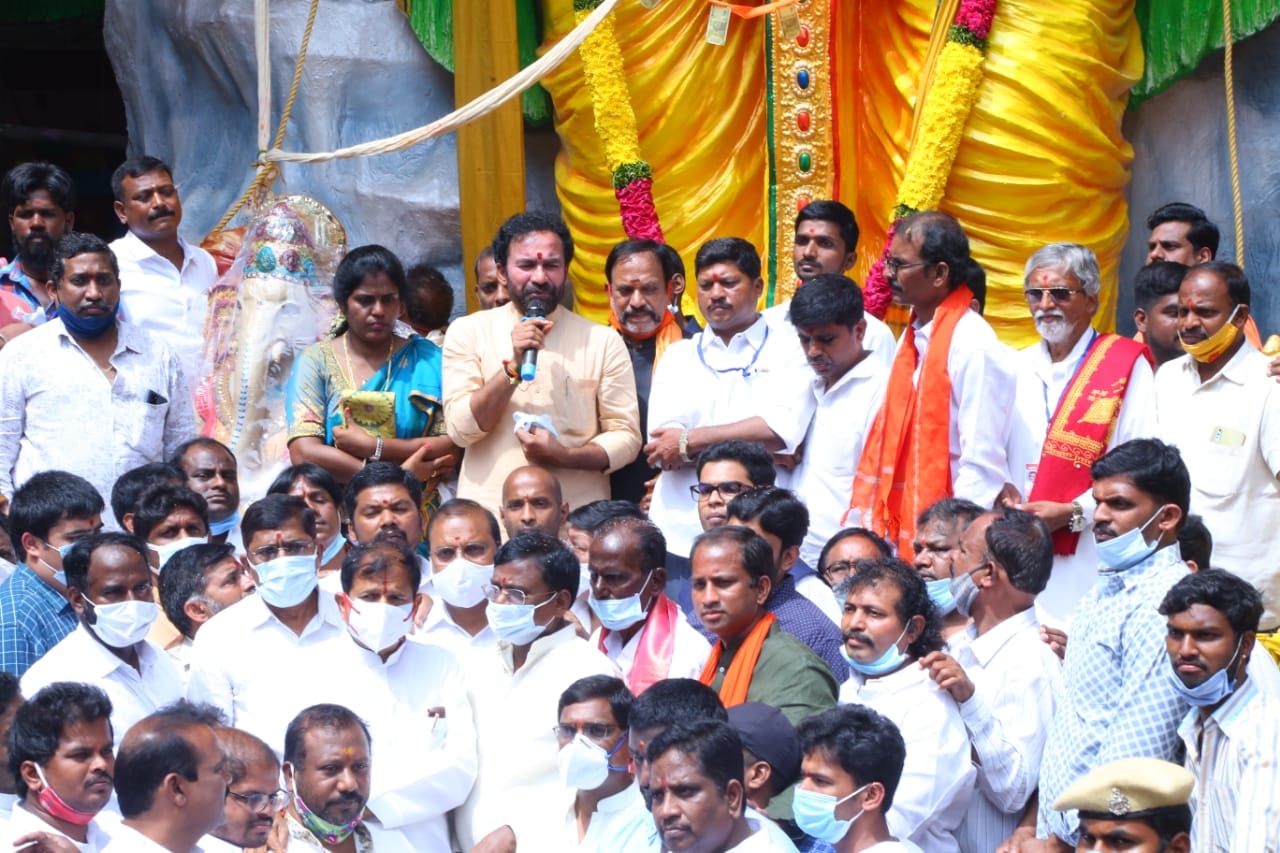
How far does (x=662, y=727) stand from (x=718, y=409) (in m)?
2.21

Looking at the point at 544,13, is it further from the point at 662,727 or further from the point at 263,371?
the point at 662,727

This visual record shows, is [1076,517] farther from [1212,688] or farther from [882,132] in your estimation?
[882,132]

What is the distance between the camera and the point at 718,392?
22.8ft

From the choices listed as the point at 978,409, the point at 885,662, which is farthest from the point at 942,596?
the point at 978,409

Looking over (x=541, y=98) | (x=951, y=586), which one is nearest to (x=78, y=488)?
(x=951, y=586)

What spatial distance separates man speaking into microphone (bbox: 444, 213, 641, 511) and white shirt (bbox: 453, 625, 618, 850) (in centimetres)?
125

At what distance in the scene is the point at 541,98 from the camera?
9.45 meters

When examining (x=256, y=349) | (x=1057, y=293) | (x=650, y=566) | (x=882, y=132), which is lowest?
(x=650, y=566)

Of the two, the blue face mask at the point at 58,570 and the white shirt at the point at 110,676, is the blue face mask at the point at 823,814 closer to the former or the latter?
the white shirt at the point at 110,676

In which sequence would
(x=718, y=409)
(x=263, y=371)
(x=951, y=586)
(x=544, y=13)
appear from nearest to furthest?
(x=951, y=586), (x=718, y=409), (x=263, y=371), (x=544, y=13)

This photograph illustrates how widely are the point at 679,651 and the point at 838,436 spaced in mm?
1251

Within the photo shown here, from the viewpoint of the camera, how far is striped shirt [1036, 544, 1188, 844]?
16.6 ft

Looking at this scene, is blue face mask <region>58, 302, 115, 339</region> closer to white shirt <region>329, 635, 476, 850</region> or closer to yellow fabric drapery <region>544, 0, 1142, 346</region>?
white shirt <region>329, 635, 476, 850</region>

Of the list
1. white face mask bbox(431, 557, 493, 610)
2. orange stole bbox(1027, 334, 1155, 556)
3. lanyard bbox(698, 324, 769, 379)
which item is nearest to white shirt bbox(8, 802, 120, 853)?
white face mask bbox(431, 557, 493, 610)
